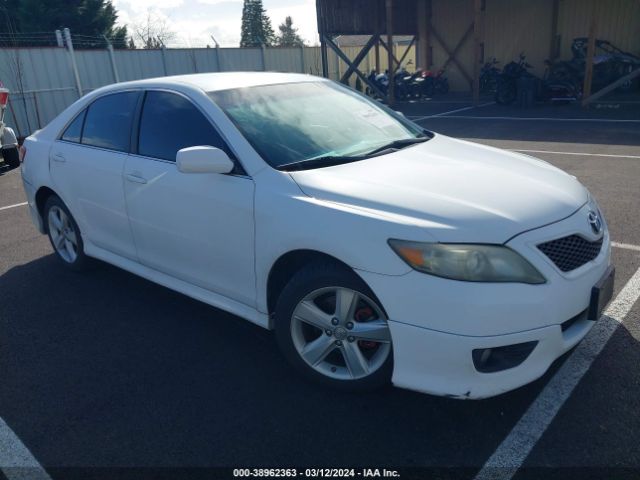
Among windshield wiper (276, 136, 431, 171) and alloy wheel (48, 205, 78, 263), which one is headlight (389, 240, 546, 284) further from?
alloy wheel (48, 205, 78, 263)

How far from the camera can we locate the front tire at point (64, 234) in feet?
15.3

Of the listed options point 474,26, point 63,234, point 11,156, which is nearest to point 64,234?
point 63,234

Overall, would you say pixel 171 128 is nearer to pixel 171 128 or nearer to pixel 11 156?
pixel 171 128

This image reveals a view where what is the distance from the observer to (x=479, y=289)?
7.82 ft

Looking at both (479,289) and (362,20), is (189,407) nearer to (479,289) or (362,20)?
(479,289)

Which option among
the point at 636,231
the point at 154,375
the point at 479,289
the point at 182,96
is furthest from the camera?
the point at 636,231

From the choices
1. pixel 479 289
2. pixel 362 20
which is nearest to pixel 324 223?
pixel 479 289

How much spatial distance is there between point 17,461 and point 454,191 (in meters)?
2.45

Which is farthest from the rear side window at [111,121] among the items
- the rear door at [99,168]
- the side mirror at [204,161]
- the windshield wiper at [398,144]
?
the windshield wiper at [398,144]

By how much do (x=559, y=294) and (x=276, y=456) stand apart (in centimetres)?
148

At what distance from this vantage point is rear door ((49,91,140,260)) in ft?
13.0

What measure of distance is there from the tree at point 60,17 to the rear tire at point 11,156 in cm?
2040

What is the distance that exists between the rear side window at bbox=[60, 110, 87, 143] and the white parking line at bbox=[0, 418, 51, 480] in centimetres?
251

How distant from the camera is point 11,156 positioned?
408 inches
